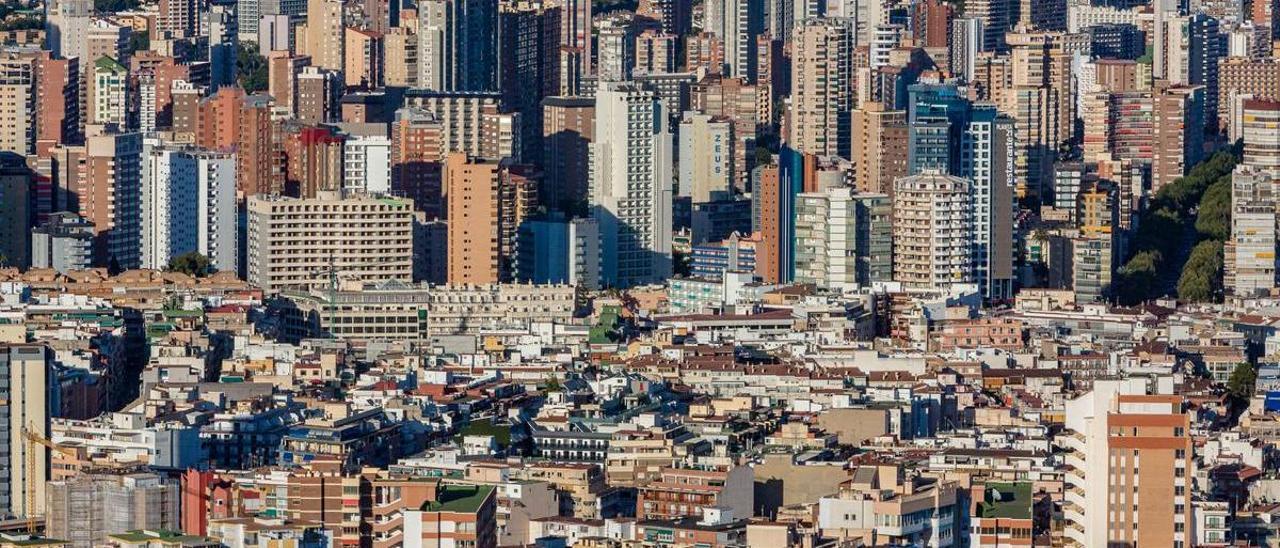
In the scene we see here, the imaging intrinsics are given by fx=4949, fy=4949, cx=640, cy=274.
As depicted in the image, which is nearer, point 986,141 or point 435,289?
point 435,289

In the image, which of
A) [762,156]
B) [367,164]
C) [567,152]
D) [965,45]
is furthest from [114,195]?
[965,45]

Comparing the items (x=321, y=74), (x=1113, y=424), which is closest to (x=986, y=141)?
(x=321, y=74)

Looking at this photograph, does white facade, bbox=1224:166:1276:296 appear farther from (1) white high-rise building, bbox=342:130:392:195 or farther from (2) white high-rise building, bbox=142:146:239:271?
(2) white high-rise building, bbox=142:146:239:271

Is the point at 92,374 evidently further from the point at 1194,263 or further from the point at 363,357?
the point at 1194,263

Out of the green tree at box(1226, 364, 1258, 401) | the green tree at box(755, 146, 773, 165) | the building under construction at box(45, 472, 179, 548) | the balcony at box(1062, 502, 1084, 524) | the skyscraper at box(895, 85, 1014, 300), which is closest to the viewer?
the balcony at box(1062, 502, 1084, 524)

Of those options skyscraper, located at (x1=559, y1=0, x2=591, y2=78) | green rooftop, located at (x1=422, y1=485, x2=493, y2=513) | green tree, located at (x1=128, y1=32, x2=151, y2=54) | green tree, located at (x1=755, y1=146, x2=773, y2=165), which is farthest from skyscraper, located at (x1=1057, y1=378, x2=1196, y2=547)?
green tree, located at (x1=128, y1=32, x2=151, y2=54)
